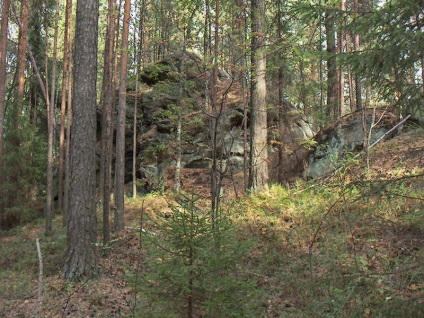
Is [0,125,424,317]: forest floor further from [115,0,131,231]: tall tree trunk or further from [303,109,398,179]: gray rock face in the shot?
[115,0,131,231]: tall tree trunk

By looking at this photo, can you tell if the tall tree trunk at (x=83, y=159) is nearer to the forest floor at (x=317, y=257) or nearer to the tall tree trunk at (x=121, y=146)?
the forest floor at (x=317, y=257)

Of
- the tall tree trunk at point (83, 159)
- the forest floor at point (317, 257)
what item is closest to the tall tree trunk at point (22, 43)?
the tall tree trunk at point (83, 159)

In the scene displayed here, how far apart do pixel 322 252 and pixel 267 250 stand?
1126mm

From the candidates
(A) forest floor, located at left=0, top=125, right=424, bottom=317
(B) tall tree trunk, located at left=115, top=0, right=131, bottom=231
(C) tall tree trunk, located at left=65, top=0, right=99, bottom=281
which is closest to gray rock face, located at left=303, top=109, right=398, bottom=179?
(A) forest floor, located at left=0, top=125, right=424, bottom=317

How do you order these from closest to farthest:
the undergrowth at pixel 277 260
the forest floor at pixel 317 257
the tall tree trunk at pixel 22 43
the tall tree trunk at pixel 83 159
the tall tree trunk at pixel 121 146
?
the undergrowth at pixel 277 260 < the forest floor at pixel 317 257 < the tall tree trunk at pixel 83 159 < the tall tree trunk at pixel 121 146 < the tall tree trunk at pixel 22 43

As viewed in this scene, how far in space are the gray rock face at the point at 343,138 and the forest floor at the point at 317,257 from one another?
0.82 meters

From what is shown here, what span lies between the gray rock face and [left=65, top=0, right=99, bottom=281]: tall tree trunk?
20.6ft

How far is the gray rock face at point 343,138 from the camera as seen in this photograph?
980 centimetres

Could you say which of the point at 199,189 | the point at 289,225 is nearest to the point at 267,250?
the point at 289,225

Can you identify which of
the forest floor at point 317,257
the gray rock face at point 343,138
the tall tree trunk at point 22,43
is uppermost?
the tall tree trunk at point 22,43

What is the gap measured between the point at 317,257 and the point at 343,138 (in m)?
5.21

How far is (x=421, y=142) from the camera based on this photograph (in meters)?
8.18

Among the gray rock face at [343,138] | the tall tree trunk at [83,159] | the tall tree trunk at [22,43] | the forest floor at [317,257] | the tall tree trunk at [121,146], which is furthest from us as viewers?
the tall tree trunk at [22,43]

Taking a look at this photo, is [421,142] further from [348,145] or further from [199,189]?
[199,189]
